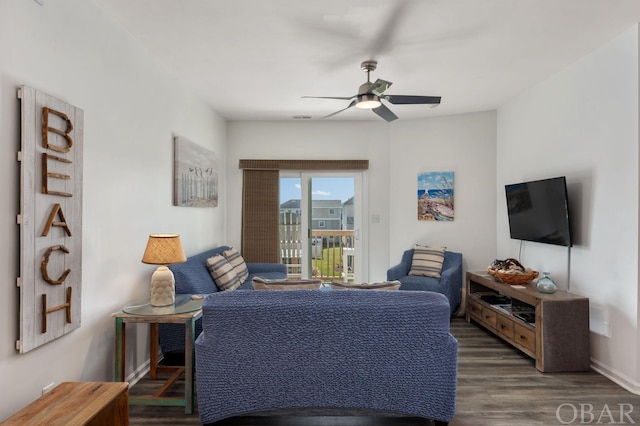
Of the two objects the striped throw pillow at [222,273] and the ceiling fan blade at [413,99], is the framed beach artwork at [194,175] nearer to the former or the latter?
the striped throw pillow at [222,273]

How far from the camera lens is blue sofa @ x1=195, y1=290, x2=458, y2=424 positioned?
206 cm

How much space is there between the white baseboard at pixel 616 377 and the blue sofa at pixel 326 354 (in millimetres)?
1668

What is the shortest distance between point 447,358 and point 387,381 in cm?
36

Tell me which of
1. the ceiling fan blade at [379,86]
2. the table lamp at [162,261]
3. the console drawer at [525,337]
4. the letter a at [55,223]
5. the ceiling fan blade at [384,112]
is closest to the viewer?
the letter a at [55,223]

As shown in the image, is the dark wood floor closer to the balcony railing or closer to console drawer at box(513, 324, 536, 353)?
console drawer at box(513, 324, 536, 353)

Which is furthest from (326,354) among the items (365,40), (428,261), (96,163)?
(428,261)

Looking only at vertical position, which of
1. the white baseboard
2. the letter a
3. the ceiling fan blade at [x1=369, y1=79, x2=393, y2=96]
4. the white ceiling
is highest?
the white ceiling

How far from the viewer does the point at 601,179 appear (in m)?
3.08

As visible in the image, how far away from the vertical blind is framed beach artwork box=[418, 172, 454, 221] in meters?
0.86

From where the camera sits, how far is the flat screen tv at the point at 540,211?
3.37 m

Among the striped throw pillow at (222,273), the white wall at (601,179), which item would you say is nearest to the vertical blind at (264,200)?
the striped throw pillow at (222,273)

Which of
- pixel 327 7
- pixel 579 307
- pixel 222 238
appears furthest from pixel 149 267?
pixel 579 307

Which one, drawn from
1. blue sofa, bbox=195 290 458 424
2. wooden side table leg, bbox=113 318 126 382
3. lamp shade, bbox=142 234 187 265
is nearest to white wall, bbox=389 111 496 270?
blue sofa, bbox=195 290 458 424

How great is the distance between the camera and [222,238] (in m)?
5.34
